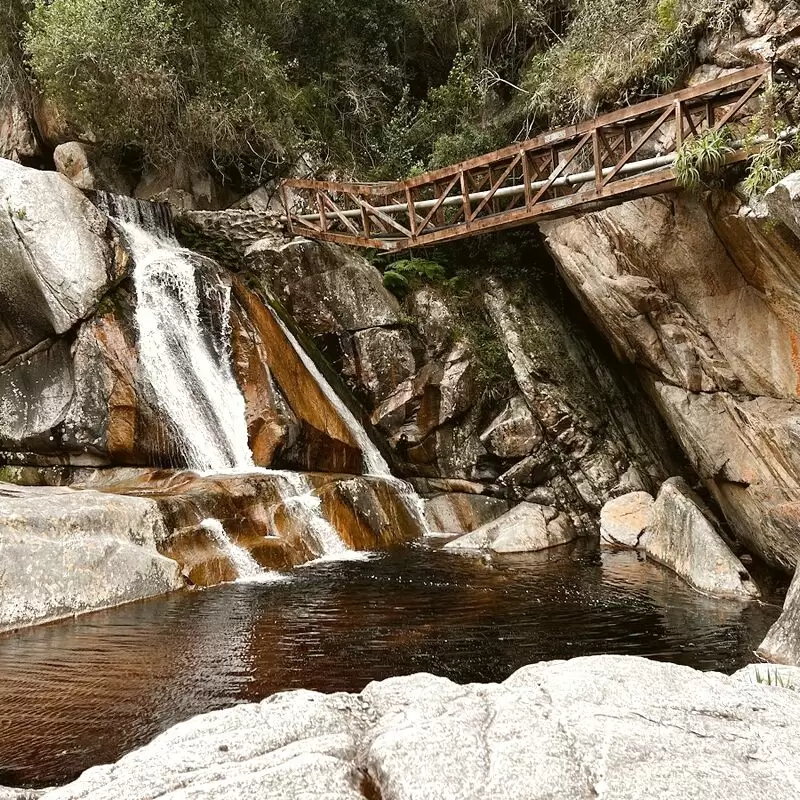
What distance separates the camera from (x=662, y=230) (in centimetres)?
1079

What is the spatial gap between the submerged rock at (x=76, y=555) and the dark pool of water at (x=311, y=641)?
→ 36 cm

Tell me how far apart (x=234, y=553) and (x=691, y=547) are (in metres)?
6.95

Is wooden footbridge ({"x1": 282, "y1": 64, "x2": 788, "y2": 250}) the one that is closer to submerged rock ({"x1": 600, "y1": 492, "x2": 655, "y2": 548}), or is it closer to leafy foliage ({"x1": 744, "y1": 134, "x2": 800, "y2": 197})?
leafy foliage ({"x1": 744, "y1": 134, "x2": 800, "y2": 197})

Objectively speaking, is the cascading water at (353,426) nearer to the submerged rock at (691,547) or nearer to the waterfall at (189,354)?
the waterfall at (189,354)

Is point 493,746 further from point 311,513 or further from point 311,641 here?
point 311,513

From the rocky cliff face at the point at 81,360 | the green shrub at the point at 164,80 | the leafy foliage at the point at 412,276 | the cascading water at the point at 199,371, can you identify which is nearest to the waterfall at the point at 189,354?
the cascading water at the point at 199,371

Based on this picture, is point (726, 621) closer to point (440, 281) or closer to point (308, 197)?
point (440, 281)

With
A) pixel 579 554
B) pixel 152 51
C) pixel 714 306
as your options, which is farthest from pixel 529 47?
pixel 579 554

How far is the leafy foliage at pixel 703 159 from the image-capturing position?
887cm

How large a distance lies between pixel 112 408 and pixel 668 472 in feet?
39.2

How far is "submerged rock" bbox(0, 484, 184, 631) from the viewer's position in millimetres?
7680

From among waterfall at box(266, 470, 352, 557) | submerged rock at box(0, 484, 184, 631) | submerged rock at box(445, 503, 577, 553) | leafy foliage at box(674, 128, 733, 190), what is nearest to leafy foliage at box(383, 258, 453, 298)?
submerged rock at box(445, 503, 577, 553)

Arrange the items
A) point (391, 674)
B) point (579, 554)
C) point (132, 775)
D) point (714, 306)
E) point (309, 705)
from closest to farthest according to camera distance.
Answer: point (132, 775) → point (309, 705) → point (391, 674) → point (714, 306) → point (579, 554)

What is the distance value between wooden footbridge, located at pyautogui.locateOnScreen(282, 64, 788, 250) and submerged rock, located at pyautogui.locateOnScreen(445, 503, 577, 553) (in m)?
5.57
